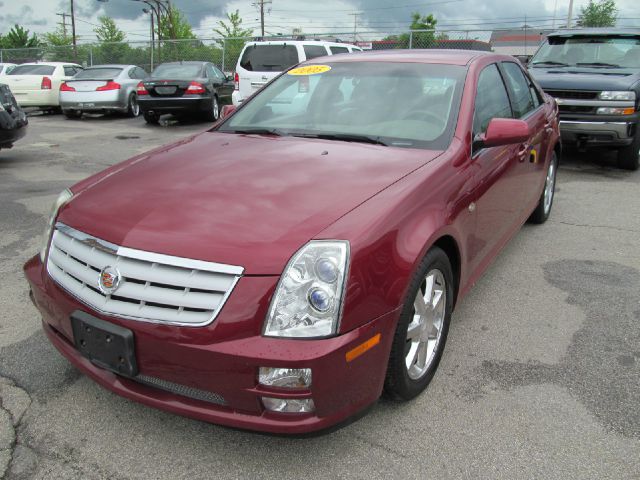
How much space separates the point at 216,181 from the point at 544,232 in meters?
3.64

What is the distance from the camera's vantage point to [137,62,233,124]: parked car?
12547 mm

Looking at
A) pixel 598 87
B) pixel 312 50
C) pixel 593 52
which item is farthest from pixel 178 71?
Answer: pixel 598 87

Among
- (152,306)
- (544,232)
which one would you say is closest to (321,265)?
(152,306)

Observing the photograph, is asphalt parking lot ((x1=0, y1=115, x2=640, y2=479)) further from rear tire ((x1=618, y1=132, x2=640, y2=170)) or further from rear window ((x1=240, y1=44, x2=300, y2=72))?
rear window ((x1=240, y1=44, x2=300, y2=72))

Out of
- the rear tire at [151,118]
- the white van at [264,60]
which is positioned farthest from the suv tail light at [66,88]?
the white van at [264,60]

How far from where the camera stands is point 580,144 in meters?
7.44

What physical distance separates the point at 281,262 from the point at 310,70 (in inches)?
86.5

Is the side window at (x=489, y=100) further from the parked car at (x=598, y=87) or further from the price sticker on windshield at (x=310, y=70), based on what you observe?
the parked car at (x=598, y=87)

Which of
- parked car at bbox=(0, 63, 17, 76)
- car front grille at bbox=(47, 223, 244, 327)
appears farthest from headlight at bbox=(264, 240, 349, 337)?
parked car at bbox=(0, 63, 17, 76)

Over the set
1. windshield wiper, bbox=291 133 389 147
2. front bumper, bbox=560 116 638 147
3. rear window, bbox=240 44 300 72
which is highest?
rear window, bbox=240 44 300 72

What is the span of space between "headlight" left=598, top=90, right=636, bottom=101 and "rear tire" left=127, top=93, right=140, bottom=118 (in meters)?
11.2

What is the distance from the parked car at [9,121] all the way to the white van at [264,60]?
442cm

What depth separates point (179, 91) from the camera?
1255cm

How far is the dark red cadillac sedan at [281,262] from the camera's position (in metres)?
1.94
